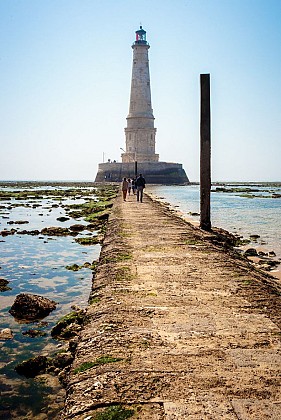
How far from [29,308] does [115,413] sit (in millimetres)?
3653

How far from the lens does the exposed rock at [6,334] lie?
16.6 ft

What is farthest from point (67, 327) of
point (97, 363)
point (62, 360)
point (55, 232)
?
point (55, 232)

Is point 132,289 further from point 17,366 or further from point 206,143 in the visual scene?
point 206,143

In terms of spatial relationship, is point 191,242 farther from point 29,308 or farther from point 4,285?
point 29,308

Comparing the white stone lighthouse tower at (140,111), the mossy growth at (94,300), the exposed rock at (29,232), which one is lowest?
the exposed rock at (29,232)

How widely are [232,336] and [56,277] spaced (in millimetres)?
5211

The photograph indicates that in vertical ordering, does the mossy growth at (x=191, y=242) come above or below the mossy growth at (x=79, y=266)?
above

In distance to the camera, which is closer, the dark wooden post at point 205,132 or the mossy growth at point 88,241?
the dark wooden post at point 205,132

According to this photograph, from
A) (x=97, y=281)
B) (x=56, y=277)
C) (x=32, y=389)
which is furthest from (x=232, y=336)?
(x=56, y=277)

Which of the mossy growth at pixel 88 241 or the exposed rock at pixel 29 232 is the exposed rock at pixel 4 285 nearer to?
the mossy growth at pixel 88 241

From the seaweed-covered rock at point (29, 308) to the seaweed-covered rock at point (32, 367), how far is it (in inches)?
61.1

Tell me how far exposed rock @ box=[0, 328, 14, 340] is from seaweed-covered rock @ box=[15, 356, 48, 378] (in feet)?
2.99

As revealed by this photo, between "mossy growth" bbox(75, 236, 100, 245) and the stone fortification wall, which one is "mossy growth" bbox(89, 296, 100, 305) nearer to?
"mossy growth" bbox(75, 236, 100, 245)

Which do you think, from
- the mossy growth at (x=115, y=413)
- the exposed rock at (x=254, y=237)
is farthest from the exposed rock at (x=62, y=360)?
the exposed rock at (x=254, y=237)
